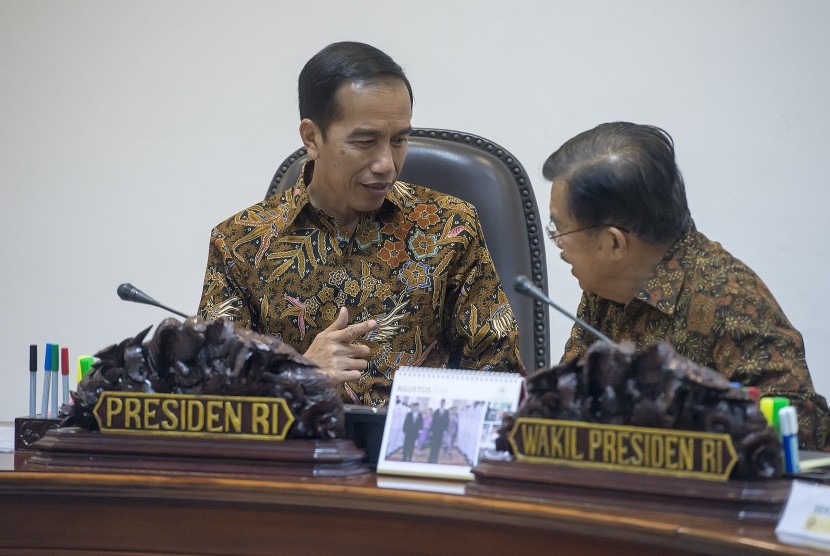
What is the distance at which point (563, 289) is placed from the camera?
2535mm

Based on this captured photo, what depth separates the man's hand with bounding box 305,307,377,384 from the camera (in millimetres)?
1717

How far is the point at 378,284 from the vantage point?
6.53ft

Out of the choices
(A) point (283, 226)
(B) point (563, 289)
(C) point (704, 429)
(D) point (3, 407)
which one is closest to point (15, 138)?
(D) point (3, 407)

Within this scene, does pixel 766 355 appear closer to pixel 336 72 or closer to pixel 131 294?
pixel 131 294

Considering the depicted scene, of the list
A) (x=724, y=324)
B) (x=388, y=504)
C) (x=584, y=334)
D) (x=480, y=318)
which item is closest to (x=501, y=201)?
(x=480, y=318)

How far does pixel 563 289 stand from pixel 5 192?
4.83 ft

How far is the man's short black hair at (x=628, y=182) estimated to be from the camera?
1.49m

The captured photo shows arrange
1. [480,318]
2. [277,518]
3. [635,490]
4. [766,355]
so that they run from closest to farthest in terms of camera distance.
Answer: [635,490] < [277,518] < [766,355] < [480,318]

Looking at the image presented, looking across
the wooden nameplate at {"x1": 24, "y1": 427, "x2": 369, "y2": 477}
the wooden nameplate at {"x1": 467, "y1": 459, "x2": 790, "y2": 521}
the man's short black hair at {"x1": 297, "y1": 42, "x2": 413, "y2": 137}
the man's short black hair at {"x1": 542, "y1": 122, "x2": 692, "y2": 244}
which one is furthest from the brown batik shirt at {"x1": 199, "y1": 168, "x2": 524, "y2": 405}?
the wooden nameplate at {"x1": 467, "y1": 459, "x2": 790, "y2": 521}

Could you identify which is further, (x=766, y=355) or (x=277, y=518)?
(x=766, y=355)

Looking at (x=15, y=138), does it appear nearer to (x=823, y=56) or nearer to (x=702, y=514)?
(x=823, y=56)

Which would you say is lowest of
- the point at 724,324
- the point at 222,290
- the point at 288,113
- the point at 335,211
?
Answer: the point at 724,324

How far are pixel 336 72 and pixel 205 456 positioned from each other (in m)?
0.92

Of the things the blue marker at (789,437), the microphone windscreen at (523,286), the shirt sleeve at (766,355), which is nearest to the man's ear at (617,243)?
the shirt sleeve at (766,355)
